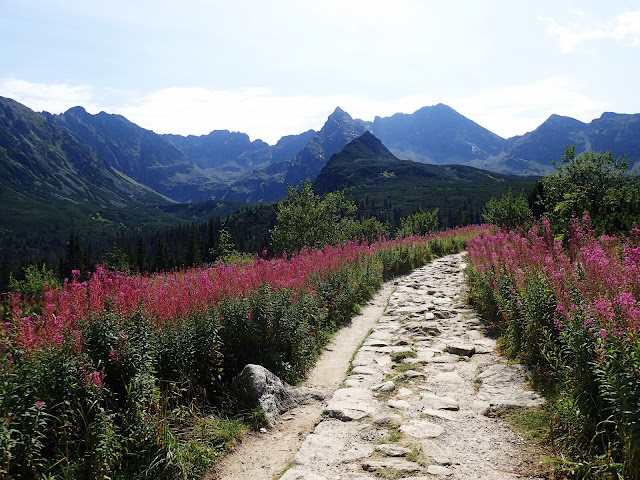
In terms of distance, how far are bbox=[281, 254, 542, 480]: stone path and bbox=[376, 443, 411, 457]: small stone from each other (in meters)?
0.01

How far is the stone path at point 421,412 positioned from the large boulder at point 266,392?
0.71 m

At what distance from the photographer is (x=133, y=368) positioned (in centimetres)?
454

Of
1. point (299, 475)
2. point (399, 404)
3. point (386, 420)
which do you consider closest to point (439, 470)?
point (386, 420)

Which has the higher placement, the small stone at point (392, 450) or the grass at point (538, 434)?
the grass at point (538, 434)

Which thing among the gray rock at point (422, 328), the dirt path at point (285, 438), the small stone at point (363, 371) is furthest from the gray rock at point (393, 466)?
the gray rock at point (422, 328)

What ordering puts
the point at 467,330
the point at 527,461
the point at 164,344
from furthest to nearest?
the point at 467,330
the point at 164,344
the point at 527,461

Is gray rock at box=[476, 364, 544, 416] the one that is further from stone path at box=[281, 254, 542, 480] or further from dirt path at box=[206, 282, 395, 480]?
dirt path at box=[206, 282, 395, 480]

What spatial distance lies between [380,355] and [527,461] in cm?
408

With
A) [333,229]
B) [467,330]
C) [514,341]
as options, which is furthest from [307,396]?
[333,229]

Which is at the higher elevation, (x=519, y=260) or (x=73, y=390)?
(x=519, y=260)

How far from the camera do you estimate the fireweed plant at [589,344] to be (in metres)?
3.34

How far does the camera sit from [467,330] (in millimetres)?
9250

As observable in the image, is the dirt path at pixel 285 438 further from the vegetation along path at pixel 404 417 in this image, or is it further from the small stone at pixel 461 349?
the small stone at pixel 461 349

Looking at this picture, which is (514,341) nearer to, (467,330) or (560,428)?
(467,330)
